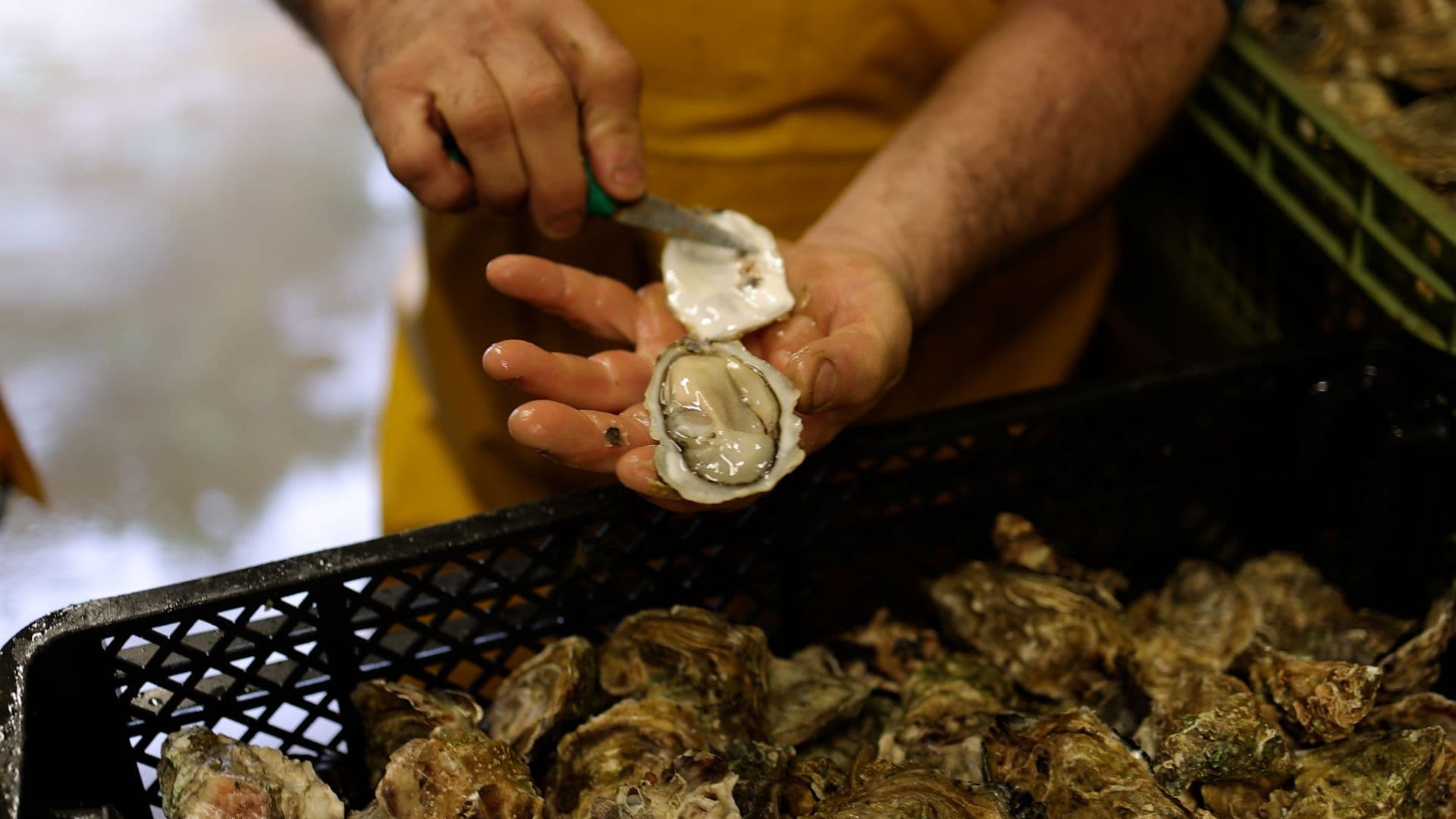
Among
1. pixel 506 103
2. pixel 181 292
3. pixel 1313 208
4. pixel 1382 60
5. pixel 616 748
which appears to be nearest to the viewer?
pixel 616 748

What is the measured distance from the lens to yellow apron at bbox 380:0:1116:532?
137cm

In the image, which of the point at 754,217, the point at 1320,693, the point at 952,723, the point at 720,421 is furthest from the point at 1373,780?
the point at 754,217

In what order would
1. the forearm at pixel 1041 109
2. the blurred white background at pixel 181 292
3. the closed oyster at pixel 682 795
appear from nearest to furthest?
the closed oyster at pixel 682 795 < the forearm at pixel 1041 109 < the blurred white background at pixel 181 292

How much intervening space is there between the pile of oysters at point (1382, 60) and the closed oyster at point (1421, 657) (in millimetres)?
496

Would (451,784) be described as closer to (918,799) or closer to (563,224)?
(918,799)

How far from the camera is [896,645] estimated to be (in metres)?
1.08

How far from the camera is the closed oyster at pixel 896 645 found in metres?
1.07

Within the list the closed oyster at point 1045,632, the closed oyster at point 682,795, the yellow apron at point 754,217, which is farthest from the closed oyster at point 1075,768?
the yellow apron at point 754,217

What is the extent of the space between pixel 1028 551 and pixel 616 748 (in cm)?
43

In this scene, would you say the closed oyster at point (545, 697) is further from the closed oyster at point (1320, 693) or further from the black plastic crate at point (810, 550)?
the closed oyster at point (1320, 693)

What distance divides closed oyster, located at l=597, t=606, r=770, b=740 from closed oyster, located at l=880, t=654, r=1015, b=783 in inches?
4.5

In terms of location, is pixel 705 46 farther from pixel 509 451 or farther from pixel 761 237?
pixel 509 451

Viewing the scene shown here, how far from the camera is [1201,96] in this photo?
142 cm

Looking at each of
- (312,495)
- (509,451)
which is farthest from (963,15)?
(312,495)
